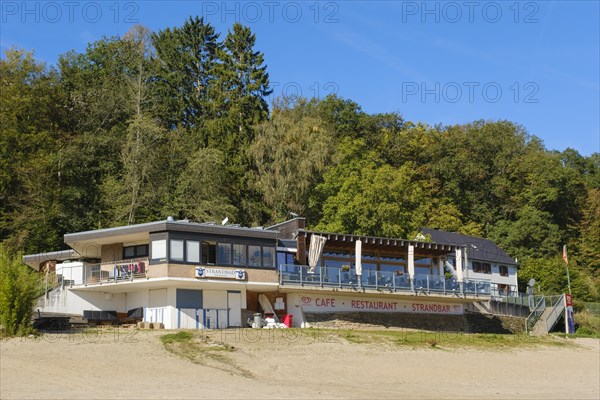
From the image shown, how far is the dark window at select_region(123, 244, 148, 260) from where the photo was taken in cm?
4394

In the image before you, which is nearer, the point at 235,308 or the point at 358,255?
the point at 235,308

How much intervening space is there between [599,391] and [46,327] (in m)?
23.8

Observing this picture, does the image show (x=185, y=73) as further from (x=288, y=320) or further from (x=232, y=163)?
(x=288, y=320)

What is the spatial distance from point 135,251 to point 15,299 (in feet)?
33.8

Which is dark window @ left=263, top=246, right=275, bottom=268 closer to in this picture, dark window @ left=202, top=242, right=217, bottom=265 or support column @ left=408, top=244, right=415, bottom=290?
dark window @ left=202, top=242, right=217, bottom=265

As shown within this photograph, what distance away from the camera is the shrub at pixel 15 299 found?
3447 centimetres

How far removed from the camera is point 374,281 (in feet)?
155

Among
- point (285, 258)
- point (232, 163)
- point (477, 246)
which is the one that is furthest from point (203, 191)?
point (477, 246)

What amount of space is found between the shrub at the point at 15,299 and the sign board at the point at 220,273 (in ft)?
29.3

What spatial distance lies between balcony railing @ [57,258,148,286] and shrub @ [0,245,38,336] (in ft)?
23.8

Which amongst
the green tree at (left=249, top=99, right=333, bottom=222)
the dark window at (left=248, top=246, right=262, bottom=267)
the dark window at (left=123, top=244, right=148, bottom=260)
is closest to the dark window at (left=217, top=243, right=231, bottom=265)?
the dark window at (left=248, top=246, right=262, bottom=267)

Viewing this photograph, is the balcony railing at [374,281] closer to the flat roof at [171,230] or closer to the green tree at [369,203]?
the flat roof at [171,230]

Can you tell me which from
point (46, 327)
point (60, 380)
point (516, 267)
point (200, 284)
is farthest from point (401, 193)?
point (60, 380)

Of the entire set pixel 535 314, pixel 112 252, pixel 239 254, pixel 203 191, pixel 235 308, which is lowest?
pixel 535 314
